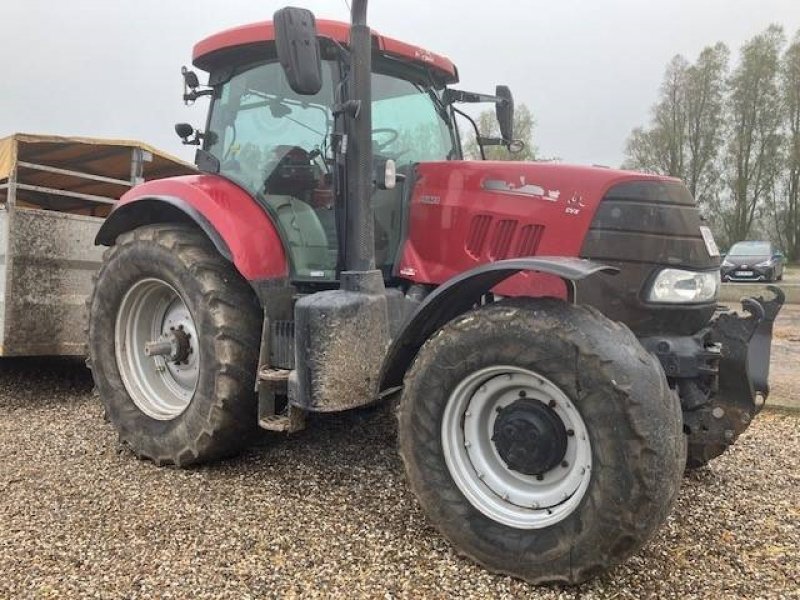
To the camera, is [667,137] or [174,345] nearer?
[174,345]

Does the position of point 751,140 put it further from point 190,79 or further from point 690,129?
point 190,79

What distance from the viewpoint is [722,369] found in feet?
10.6

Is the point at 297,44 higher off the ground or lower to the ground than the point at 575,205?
higher

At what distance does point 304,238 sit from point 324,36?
1004mm

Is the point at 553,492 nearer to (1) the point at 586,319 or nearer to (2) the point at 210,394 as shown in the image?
(1) the point at 586,319

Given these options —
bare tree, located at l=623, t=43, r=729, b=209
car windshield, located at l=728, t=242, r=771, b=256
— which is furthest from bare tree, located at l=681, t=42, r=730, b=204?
car windshield, located at l=728, t=242, r=771, b=256

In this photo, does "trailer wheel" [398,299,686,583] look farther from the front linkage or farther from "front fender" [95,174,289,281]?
"front fender" [95,174,289,281]

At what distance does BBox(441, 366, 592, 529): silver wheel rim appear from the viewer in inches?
103

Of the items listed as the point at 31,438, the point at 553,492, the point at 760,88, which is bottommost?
the point at 31,438

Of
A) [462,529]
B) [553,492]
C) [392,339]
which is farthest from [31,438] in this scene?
[553,492]

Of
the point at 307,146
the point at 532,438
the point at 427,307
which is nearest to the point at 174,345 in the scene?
the point at 307,146

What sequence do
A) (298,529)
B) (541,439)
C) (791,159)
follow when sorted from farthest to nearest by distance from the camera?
(791,159), (298,529), (541,439)

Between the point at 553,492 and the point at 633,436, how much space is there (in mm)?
440

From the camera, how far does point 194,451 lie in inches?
145
